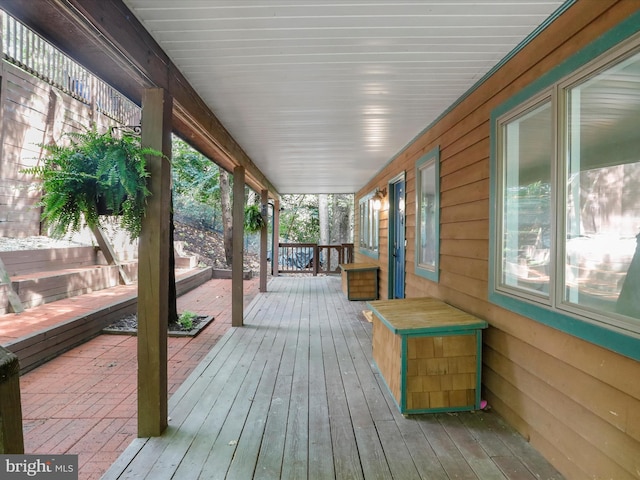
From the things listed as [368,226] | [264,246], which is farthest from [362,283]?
[264,246]

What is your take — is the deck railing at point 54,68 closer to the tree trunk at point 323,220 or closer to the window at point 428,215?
the window at point 428,215

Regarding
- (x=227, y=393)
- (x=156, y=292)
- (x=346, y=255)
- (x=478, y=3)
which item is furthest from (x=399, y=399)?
(x=346, y=255)

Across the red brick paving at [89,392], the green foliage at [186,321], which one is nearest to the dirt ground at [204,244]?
the green foliage at [186,321]

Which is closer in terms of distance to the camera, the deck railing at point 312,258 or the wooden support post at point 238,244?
the wooden support post at point 238,244

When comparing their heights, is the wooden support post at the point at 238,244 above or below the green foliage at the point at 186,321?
above

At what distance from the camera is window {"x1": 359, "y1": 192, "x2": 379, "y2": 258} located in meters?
6.45

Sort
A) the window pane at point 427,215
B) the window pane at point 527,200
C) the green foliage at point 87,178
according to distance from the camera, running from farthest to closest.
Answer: the window pane at point 427,215 → the window pane at point 527,200 → the green foliage at point 87,178

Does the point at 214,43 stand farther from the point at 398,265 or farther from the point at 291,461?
the point at 398,265

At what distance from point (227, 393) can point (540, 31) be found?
3.13 meters

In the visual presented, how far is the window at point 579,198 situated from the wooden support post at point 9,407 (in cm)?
195

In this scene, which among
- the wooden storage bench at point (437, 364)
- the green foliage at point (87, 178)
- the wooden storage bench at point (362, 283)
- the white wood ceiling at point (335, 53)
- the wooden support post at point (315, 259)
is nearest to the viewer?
the green foliage at point (87, 178)

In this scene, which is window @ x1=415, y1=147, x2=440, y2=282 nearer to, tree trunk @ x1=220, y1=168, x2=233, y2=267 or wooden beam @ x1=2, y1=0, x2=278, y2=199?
wooden beam @ x1=2, y1=0, x2=278, y2=199

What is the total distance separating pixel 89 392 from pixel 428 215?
3.52 m

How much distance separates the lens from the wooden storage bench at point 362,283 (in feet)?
19.7
